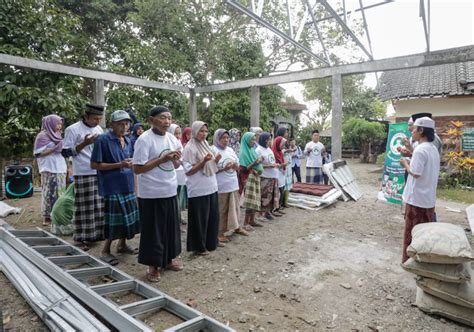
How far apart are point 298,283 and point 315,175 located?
16.3ft

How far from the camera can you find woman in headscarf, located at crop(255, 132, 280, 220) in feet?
17.7

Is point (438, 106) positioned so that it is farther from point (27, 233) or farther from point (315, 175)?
point (27, 233)

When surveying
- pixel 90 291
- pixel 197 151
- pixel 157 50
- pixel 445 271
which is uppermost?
pixel 157 50

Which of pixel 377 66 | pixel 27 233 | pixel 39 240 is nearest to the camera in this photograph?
pixel 39 240

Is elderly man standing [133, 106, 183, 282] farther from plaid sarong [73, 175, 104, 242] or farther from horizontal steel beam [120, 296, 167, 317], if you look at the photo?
plaid sarong [73, 175, 104, 242]

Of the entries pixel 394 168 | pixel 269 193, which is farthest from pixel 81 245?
pixel 394 168

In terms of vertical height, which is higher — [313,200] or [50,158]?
[50,158]

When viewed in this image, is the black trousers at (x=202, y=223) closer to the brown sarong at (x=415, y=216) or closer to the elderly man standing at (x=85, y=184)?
the elderly man standing at (x=85, y=184)

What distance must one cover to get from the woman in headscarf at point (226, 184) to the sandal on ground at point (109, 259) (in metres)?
1.41

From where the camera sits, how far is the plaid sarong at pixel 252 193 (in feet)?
16.8

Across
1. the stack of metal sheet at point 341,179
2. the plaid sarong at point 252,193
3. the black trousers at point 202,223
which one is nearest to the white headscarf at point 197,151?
the black trousers at point 202,223

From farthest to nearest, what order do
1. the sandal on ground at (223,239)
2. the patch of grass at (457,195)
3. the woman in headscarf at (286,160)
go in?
the patch of grass at (457,195)
the woman in headscarf at (286,160)
the sandal on ground at (223,239)

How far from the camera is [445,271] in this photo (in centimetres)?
261

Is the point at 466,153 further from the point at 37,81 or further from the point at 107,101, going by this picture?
the point at 37,81
